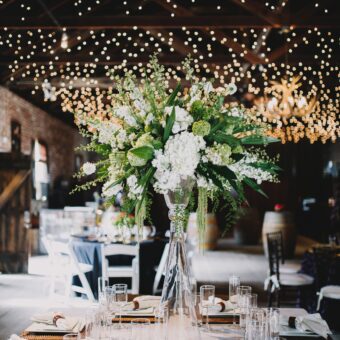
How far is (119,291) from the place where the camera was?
2500mm

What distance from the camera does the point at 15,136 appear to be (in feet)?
35.3

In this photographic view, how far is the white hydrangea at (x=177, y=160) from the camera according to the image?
207 cm

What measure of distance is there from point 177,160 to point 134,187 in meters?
0.25

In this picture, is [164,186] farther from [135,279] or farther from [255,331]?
[135,279]

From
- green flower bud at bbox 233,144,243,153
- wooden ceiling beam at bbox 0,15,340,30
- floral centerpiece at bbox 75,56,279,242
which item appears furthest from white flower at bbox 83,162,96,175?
wooden ceiling beam at bbox 0,15,340,30

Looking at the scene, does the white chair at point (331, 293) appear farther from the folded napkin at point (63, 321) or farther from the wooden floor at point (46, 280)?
the folded napkin at point (63, 321)

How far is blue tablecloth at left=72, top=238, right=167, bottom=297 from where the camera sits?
19.6 feet

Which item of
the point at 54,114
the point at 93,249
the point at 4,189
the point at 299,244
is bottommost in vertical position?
the point at 299,244

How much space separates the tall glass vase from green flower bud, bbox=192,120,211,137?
0.20 m

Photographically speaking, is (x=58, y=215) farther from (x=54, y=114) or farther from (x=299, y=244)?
(x=299, y=244)

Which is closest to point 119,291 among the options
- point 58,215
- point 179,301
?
point 179,301

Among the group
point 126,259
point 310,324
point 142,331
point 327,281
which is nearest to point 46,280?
point 126,259

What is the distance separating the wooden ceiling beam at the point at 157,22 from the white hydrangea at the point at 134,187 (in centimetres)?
514

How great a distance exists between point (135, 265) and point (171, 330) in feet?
12.0
